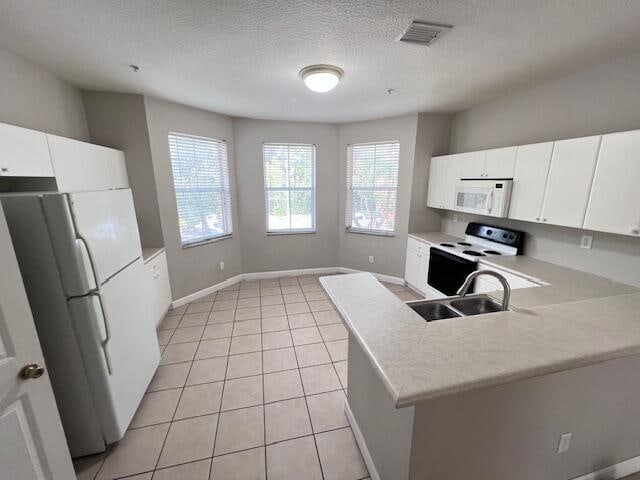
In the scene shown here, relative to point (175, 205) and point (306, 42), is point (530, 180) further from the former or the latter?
point (175, 205)

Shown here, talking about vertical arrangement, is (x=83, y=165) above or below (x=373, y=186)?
above

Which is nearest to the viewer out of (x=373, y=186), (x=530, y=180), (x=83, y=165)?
(x=83, y=165)

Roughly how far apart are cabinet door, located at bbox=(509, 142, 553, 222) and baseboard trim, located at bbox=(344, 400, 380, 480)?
235 cm

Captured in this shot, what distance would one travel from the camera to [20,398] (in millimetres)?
1024

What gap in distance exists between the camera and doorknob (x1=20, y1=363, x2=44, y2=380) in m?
1.02

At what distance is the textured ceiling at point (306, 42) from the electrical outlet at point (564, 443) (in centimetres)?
223

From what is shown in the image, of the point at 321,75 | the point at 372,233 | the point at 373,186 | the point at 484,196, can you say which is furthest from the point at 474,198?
the point at 321,75

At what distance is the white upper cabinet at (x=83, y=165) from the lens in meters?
2.02

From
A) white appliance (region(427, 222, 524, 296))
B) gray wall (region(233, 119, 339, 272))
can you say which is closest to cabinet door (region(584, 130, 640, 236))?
white appliance (region(427, 222, 524, 296))

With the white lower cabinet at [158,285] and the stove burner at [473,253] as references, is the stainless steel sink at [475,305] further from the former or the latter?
the white lower cabinet at [158,285]

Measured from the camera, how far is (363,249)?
4.54m

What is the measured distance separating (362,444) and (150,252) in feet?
9.24

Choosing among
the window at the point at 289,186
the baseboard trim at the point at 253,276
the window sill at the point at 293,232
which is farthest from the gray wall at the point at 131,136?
the window sill at the point at 293,232

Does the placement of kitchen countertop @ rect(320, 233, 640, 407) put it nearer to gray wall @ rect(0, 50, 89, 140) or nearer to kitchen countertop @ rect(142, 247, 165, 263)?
kitchen countertop @ rect(142, 247, 165, 263)
